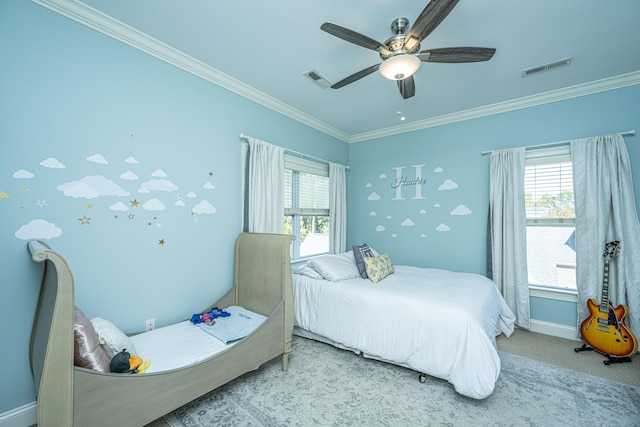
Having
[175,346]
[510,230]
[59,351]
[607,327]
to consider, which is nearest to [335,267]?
[175,346]

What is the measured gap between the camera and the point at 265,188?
2953mm

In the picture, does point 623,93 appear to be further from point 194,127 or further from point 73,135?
point 73,135

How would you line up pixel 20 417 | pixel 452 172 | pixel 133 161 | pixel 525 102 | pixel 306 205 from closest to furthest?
pixel 20 417
pixel 133 161
pixel 525 102
pixel 452 172
pixel 306 205

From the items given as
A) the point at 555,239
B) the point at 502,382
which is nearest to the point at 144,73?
the point at 502,382

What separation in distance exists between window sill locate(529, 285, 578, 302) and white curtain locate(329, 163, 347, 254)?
2.39m

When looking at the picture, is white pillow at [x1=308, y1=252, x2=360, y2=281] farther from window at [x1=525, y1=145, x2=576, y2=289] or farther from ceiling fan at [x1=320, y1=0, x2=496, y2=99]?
window at [x1=525, y1=145, x2=576, y2=289]

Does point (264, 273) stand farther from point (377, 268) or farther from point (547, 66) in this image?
point (547, 66)

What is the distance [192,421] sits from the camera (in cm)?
166

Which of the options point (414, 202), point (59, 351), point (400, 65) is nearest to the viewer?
point (59, 351)

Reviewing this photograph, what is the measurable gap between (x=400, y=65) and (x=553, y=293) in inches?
118

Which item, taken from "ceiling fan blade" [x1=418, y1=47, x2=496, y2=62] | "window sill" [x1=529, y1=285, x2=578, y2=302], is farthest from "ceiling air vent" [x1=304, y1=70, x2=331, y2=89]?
"window sill" [x1=529, y1=285, x2=578, y2=302]

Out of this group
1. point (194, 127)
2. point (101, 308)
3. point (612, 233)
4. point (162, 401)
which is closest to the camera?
point (162, 401)

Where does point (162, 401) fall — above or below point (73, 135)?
below

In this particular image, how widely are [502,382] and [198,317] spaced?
2.46 meters
